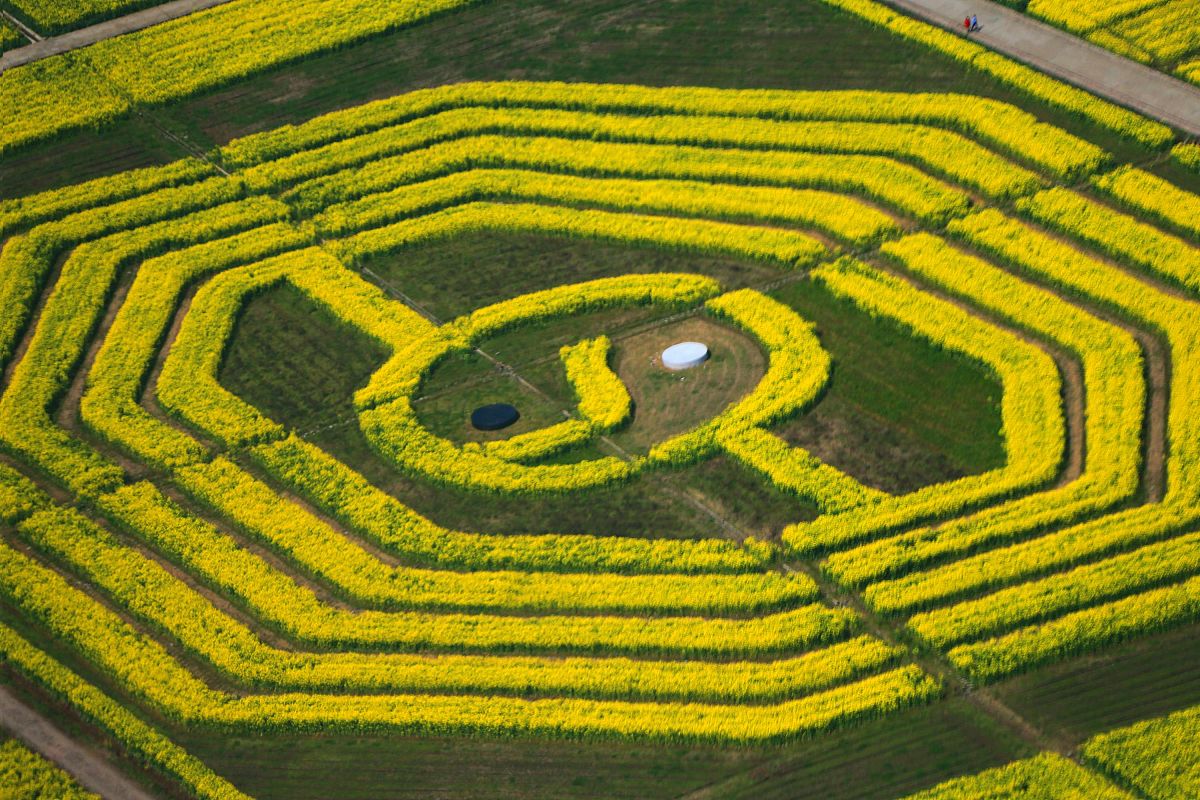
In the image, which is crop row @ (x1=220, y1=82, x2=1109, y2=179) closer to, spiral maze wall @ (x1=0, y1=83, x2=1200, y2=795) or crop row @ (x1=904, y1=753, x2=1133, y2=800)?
spiral maze wall @ (x1=0, y1=83, x2=1200, y2=795)

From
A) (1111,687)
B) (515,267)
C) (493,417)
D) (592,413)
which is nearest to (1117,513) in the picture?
(1111,687)

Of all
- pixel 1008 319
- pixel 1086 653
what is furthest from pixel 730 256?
pixel 1086 653

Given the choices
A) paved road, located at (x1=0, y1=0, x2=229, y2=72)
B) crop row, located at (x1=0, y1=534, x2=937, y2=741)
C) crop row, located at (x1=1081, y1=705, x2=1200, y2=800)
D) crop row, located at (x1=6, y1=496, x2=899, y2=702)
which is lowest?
crop row, located at (x1=1081, y1=705, x2=1200, y2=800)

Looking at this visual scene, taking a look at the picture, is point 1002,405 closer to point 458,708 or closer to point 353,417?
point 458,708

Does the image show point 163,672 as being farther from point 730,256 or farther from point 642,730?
point 730,256

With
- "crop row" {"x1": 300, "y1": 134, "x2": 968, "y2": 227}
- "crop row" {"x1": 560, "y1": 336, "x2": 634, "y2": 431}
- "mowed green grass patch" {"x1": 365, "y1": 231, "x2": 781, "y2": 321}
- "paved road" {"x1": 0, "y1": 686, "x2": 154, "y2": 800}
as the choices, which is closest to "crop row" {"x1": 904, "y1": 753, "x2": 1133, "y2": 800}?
"crop row" {"x1": 560, "y1": 336, "x2": 634, "y2": 431}
